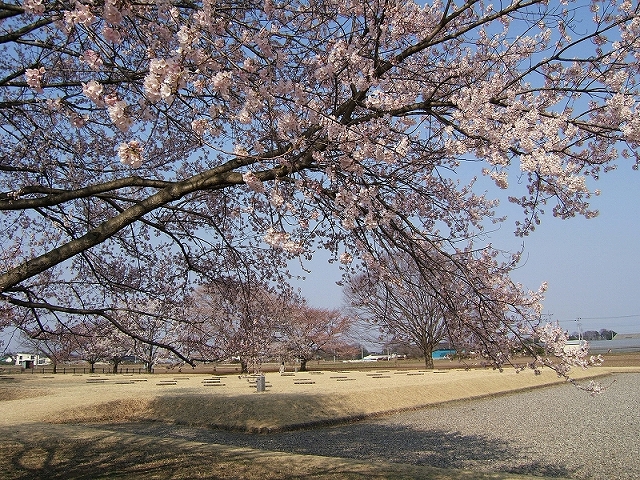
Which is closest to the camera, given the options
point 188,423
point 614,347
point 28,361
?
point 188,423

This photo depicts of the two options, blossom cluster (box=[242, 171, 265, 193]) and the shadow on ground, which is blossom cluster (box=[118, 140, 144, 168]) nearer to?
blossom cluster (box=[242, 171, 265, 193])

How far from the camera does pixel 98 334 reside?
6910mm

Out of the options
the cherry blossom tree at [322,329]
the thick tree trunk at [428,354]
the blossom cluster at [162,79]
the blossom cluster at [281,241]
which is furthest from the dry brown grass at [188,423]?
the cherry blossom tree at [322,329]

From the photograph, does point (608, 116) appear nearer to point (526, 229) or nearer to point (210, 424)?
point (526, 229)

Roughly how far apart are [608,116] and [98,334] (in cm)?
641

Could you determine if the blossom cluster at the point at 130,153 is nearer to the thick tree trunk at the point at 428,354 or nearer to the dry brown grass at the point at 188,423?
the dry brown grass at the point at 188,423

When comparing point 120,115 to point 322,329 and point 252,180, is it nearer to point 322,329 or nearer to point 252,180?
point 252,180

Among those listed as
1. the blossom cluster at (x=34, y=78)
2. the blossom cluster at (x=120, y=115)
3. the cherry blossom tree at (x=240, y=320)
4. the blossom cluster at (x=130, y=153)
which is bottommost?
the cherry blossom tree at (x=240, y=320)

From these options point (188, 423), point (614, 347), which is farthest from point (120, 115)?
point (614, 347)

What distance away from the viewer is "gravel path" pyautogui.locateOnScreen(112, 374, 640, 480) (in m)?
8.97

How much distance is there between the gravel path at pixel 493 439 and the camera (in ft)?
29.4

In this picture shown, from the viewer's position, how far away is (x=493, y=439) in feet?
37.4

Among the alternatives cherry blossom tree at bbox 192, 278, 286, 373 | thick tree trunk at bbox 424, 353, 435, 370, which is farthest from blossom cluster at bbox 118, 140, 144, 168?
thick tree trunk at bbox 424, 353, 435, 370

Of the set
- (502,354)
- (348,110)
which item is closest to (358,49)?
(348,110)
